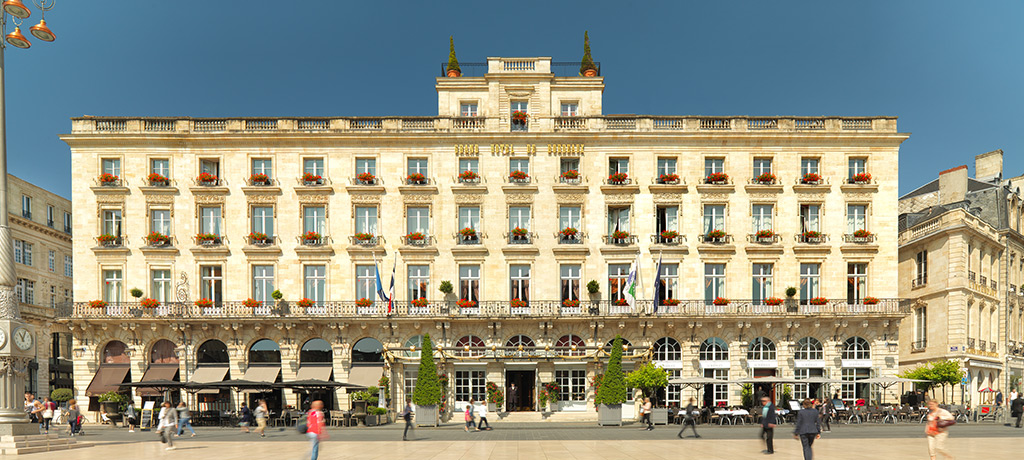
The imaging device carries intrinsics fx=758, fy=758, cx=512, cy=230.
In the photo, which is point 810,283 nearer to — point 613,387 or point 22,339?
point 613,387

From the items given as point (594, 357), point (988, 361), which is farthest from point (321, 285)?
point (988, 361)

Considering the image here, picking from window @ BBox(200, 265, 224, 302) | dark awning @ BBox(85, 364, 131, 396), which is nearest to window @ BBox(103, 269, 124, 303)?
dark awning @ BBox(85, 364, 131, 396)

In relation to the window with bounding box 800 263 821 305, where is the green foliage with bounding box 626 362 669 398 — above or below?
below

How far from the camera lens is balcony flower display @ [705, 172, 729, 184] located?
41625 mm

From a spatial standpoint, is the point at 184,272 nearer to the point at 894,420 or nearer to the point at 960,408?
the point at 894,420

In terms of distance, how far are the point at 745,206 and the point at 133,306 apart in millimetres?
33572

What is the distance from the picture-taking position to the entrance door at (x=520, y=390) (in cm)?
4056

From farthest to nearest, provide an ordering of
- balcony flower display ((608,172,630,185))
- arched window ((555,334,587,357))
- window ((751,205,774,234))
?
window ((751,205,774,234)), balcony flower display ((608,172,630,185)), arched window ((555,334,587,357))

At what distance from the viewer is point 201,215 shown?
41.8 meters

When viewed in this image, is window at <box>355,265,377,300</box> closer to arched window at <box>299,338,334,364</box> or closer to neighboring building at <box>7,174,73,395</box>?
arched window at <box>299,338,334,364</box>

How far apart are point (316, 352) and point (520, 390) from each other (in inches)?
442

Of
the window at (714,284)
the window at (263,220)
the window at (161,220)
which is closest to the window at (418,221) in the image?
the window at (263,220)

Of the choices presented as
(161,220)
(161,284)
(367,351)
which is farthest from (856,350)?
(161,220)

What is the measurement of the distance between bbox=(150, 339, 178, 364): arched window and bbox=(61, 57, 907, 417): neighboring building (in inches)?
4.3
